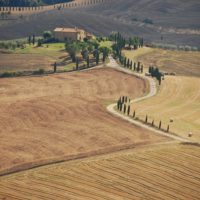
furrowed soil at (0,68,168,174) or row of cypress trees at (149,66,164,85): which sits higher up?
row of cypress trees at (149,66,164,85)

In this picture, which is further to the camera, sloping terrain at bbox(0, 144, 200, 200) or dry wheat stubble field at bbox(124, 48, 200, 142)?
dry wheat stubble field at bbox(124, 48, 200, 142)

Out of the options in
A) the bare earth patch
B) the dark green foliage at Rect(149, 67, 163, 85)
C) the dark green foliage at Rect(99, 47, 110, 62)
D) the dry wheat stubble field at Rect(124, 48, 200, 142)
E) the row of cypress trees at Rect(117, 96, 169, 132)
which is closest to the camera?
the row of cypress trees at Rect(117, 96, 169, 132)

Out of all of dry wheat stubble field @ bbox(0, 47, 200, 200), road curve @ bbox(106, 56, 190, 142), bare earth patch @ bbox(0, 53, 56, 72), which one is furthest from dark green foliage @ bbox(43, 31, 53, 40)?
dry wheat stubble field @ bbox(0, 47, 200, 200)

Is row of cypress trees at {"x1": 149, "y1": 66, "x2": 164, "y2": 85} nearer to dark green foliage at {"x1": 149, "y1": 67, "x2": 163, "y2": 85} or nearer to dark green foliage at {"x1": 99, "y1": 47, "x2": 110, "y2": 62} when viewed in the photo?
dark green foliage at {"x1": 149, "y1": 67, "x2": 163, "y2": 85}

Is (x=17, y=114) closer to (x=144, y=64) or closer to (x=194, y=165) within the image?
(x=194, y=165)

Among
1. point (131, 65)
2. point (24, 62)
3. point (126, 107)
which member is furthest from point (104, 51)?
point (126, 107)

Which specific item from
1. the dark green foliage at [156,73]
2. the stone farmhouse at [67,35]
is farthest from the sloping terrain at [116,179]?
the stone farmhouse at [67,35]

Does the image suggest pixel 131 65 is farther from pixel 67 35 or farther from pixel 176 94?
pixel 67 35

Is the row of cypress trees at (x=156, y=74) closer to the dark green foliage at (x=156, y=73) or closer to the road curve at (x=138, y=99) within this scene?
the dark green foliage at (x=156, y=73)
